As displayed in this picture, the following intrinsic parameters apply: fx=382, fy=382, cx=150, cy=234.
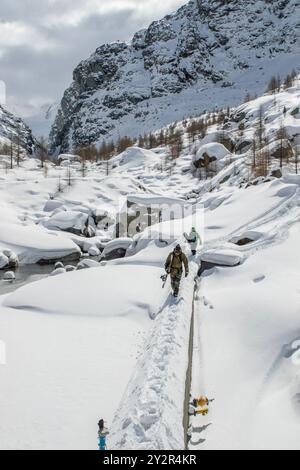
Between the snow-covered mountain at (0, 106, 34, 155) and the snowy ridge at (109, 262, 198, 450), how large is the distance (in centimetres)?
15931

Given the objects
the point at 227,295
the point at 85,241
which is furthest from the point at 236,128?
the point at 227,295

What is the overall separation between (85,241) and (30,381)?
103 ft

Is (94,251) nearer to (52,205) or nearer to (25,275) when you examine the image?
(25,275)

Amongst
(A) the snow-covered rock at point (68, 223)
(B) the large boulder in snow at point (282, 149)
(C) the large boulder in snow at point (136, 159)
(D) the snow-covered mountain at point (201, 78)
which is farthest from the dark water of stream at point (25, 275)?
(D) the snow-covered mountain at point (201, 78)

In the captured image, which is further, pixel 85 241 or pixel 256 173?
pixel 256 173

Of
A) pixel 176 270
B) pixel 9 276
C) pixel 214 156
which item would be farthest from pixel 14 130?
pixel 176 270

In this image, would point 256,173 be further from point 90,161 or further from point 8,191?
point 90,161

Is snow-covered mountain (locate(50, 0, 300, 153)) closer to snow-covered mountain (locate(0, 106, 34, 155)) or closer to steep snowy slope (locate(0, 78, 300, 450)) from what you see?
snow-covered mountain (locate(0, 106, 34, 155))

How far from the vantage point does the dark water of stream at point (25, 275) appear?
2397 cm

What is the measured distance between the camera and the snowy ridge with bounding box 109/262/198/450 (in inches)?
234

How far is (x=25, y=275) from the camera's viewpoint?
27.8 m

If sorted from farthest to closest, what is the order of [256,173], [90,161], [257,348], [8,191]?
[90,161] → [8,191] → [256,173] → [257,348]

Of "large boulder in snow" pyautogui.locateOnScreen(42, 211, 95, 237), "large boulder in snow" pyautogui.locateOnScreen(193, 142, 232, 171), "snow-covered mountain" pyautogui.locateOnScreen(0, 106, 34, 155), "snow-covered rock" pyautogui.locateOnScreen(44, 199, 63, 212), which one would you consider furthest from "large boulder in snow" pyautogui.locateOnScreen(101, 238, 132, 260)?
"snow-covered mountain" pyautogui.locateOnScreen(0, 106, 34, 155)

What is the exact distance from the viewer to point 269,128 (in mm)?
71125
